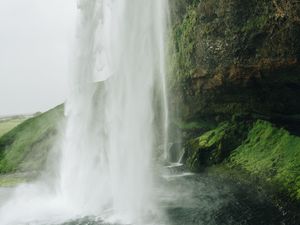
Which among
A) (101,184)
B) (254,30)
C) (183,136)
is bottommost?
(101,184)

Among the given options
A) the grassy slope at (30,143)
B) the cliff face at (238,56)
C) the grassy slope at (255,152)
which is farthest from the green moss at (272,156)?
the grassy slope at (30,143)

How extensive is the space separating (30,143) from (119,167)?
27.0 m

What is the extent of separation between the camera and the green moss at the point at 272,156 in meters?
21.4

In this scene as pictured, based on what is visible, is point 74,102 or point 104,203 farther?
point 74,102

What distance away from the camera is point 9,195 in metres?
29.4

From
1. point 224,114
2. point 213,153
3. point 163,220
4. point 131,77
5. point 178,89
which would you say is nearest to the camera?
point 163,220

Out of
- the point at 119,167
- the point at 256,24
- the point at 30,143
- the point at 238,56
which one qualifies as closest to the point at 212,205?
the point at 119,167

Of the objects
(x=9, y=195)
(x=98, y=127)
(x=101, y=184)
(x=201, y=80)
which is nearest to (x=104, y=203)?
(x=101, y=184)

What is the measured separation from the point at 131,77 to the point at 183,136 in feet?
40.1

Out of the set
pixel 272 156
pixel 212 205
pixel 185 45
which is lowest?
pixel 212 205

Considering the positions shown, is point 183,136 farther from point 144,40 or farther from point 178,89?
point 144,40

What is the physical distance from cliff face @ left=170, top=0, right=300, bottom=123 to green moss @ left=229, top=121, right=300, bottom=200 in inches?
69.8

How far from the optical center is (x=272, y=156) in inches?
986

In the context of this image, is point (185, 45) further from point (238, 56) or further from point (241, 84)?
point (241, 84)
